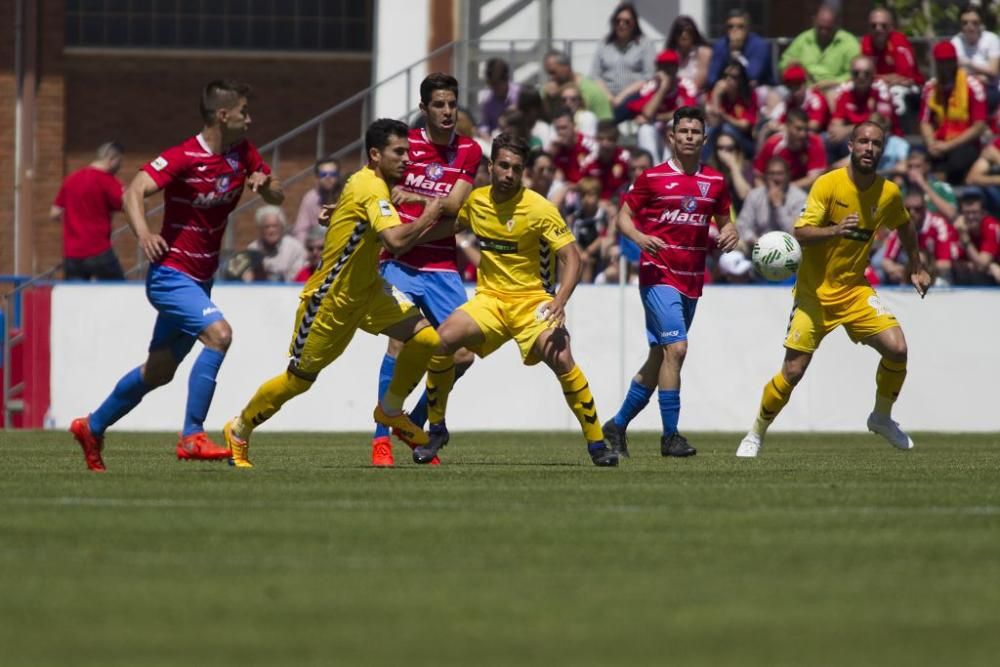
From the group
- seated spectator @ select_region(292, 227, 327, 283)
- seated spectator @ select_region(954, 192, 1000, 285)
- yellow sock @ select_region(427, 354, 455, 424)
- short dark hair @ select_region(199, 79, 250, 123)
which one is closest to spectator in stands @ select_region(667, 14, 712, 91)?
seated spectator @ select_region(954, 192, 1000, 285)

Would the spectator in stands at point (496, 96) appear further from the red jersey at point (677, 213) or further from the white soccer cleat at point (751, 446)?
the white soccer cleat at point (751, 446)

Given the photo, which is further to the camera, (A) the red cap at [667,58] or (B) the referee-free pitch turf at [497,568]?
(A) the red cap at [667,58]

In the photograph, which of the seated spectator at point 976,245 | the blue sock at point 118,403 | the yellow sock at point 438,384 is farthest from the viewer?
the seated spectator at point 976,245

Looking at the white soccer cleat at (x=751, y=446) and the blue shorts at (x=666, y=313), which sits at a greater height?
the blue shorts at (x=666, y=313)

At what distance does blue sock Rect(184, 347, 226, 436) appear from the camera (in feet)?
40.4

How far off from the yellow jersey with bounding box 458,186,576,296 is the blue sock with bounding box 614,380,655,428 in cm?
176

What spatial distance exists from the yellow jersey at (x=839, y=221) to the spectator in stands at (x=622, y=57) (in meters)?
9.23

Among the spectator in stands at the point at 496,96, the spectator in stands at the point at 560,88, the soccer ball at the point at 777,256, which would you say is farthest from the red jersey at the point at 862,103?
the soccer ball at the point at 777,256

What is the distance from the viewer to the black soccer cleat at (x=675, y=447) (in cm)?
1404

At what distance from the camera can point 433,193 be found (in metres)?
13.1

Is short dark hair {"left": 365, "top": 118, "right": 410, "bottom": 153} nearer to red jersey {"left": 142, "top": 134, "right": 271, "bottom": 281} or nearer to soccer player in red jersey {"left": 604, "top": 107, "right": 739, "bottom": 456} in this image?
red jersey {"left": 142, "top": 134, "right": 271, "bottom": 281}

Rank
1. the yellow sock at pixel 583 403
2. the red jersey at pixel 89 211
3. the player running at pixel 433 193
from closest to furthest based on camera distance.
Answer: the yellow sock at pixel 583 403 < the player running at pixel 433 193 < the red jersey at pixel 89 211

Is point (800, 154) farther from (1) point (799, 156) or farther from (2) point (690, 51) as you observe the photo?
(2) point (690, 51)

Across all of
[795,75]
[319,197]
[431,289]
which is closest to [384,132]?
[431,289]
